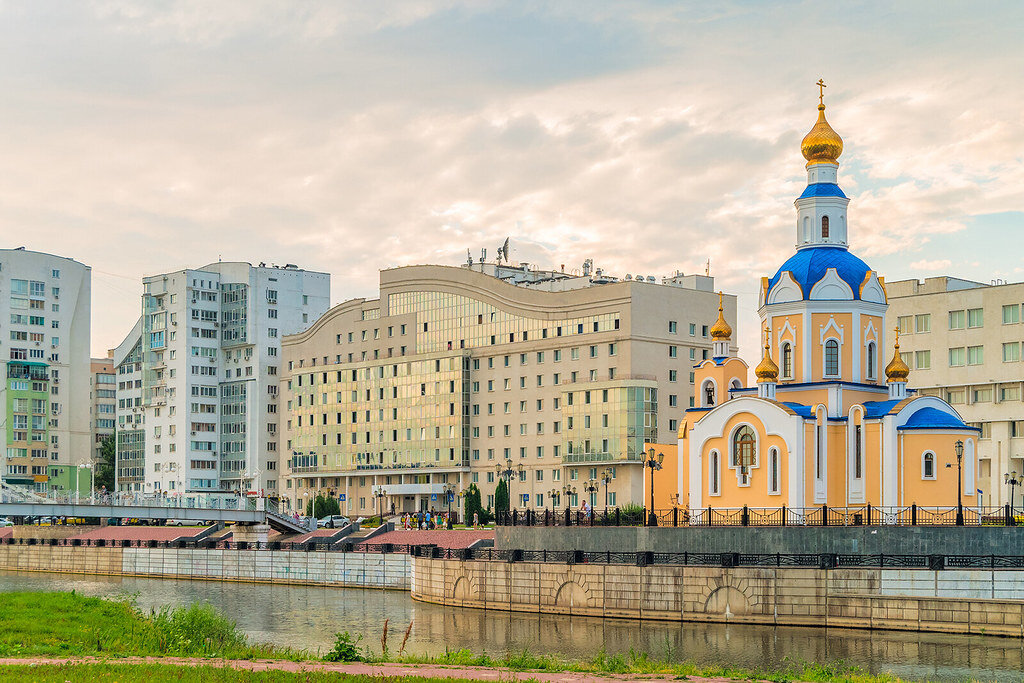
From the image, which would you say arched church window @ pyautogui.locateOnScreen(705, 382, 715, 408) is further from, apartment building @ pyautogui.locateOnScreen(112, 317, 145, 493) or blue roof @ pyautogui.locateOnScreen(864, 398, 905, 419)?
apartment building @ pyautogui.locateOnScreen(112, 317, 145, 493)

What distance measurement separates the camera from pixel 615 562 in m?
49.7

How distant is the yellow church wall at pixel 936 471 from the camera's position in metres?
58.4

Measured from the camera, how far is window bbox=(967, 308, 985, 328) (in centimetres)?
8950

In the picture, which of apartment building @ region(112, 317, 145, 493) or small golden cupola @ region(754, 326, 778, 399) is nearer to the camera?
small golden cupola @ region(754, 326, 778, 399)

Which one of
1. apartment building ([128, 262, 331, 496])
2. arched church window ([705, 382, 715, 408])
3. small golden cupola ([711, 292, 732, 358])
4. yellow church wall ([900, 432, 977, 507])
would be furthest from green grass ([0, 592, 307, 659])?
apartment building ([128, 262, 331, 496])

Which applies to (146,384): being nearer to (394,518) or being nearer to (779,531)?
(394,518)

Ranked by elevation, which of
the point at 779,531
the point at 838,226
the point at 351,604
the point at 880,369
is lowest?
the point at 351,604

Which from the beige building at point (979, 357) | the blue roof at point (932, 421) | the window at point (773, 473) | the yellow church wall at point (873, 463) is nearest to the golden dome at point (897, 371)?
the blue roof at point (932, 421)

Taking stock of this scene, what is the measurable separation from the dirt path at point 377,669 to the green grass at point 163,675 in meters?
0.77

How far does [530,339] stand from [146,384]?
50254 mm

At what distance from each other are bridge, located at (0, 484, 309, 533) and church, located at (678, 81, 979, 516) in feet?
118

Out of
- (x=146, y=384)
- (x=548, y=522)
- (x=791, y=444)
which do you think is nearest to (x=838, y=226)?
(x=791, y=444)

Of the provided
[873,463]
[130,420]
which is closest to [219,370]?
[130,420]

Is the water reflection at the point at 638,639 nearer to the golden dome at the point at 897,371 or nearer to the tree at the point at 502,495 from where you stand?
the golden dome at the point at 897,371
